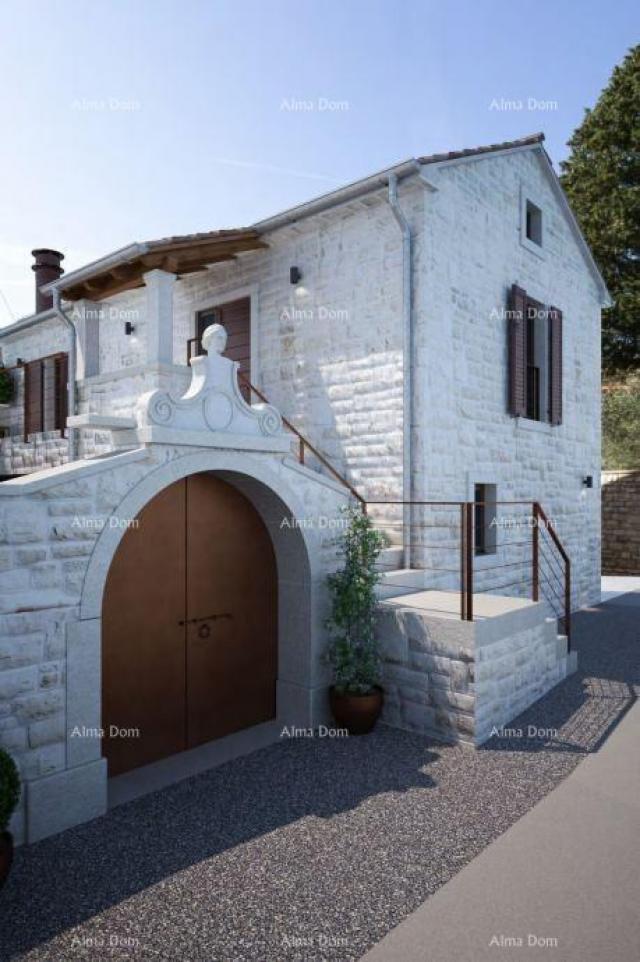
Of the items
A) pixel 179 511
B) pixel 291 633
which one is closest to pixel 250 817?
pixel 291 633

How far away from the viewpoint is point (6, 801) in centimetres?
397

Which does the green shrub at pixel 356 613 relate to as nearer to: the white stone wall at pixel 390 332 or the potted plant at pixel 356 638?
the potted plant at pixel 356 638

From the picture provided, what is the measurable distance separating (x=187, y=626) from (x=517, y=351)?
24.1 feet

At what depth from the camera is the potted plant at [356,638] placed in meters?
6.46

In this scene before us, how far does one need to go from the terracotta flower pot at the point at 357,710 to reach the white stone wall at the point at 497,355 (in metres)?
3.11

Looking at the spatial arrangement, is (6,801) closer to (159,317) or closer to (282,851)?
(282,851)

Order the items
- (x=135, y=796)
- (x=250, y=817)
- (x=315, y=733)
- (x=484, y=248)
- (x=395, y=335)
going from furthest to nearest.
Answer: (x=484, y=248) < (x=395, y=335) < (x=315, y=733) < (x=135, y=796) < (x=250, y=817)

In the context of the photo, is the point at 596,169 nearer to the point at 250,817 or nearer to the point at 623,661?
the point at 623,661

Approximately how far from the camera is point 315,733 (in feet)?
21.7

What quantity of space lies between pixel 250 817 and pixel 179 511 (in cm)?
272

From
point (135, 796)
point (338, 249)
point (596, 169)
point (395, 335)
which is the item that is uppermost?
point (596, 169)

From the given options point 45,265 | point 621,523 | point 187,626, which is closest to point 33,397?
point 45,265

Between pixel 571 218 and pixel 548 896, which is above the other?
pixel 571 218

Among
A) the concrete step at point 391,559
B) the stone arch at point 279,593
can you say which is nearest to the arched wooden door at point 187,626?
the stone arch at point 279,593
